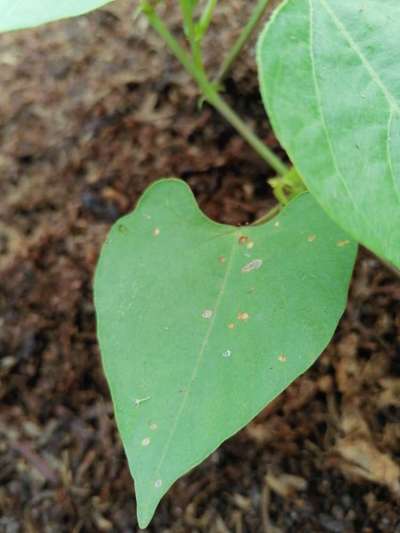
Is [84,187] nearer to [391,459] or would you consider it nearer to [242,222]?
[242,222]

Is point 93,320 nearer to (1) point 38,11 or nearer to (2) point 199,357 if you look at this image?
(2) point 199,357

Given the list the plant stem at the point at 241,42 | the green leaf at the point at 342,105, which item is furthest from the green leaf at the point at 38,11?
the plant stem at the point at 241,42

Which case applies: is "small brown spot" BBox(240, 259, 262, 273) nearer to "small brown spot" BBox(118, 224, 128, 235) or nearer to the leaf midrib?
the leaf midrib

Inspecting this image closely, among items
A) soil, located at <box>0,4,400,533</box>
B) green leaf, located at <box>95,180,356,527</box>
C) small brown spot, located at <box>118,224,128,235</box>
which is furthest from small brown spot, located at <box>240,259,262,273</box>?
soil, located at <box>0,4,400,533</box>

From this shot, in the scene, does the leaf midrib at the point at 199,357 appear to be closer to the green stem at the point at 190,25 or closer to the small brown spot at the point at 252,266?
the small brown spot at the point at 252,266

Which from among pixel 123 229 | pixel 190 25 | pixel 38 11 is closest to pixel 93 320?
pixel 123 229

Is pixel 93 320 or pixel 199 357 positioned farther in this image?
pixel 93 320
